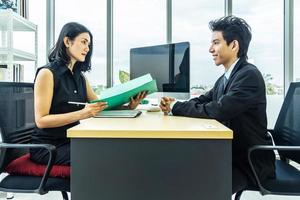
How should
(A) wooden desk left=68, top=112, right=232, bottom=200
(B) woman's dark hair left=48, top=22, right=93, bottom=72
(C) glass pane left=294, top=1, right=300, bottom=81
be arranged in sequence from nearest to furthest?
(A) wooden desk left=68, top=112, right=232, bottom=200, (B) woman's dark hair left=48, top=22, right=93, bottom=72, (C) glass pane left=294, top=1, right=300, bottom=81

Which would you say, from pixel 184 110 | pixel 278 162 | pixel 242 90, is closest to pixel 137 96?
pixel 184 110

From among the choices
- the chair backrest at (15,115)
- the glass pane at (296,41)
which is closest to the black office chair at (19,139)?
the chair backrest at (15,115)

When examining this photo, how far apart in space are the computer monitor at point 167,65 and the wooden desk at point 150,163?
1.07 m

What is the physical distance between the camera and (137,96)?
1.64m

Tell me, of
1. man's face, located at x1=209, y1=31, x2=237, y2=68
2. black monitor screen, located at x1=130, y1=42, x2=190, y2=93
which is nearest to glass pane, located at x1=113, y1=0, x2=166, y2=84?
black monitor screen, located at x1=130, y1=42, x2=190, y2=93

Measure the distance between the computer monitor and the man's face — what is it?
0.44 metres

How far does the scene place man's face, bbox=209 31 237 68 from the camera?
1.51m

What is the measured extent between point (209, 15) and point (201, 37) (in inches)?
11.5

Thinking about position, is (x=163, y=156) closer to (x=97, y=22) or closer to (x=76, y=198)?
(x=76, y=198)

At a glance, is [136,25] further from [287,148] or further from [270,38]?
[287,148]

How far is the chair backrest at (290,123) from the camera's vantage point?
156cm

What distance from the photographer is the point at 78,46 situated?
5.46 ft

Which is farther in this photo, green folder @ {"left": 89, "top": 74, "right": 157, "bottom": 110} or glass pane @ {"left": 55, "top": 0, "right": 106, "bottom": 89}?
glass pane @ {"left": 55, "top": 0, "right": 106, "bottom": 89}

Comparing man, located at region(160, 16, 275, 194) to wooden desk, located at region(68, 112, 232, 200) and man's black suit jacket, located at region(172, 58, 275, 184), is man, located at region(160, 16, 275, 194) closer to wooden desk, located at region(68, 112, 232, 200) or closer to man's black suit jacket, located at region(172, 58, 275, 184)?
man's black suit jacket, located at region(172, 58, 275, 184)
